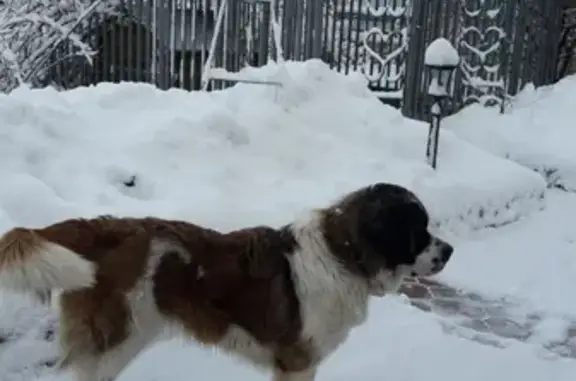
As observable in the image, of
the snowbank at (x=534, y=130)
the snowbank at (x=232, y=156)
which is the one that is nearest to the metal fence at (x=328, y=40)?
the snowbank at (x=534, y=130)

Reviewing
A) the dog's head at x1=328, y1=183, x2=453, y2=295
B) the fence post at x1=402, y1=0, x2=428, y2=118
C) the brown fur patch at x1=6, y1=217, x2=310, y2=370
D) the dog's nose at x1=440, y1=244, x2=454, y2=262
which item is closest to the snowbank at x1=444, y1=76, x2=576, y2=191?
the fence post at x1=402, y1=0, x2=428, y2=118

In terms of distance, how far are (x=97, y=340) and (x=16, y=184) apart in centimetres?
208

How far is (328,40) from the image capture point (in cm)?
985

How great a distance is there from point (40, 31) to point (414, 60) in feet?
14.7

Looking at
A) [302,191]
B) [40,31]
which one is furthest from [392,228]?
[40,31]

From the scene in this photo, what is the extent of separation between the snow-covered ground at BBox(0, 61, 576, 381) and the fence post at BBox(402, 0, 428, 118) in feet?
6.52

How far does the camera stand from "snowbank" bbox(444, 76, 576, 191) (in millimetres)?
8961

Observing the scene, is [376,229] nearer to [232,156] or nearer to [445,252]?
[445,252]

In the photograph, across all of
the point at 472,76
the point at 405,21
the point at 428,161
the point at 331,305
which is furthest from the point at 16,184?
the point at 472,76

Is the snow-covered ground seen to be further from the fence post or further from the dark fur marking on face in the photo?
the fence post

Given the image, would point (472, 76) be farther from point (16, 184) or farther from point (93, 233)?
point (93, 233)

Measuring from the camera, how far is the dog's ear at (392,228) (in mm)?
3332

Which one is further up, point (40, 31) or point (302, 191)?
point (40, 31)

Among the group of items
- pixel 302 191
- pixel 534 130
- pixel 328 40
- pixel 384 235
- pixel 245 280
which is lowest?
pixel 534 130
